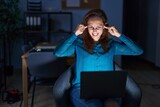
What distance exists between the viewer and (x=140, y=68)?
5973mm

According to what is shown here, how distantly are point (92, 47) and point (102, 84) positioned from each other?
0.37 m

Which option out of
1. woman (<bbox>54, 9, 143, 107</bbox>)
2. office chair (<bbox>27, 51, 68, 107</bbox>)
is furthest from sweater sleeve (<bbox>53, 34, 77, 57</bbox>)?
office chair (<bbox>27, 51, 68, 107</bbox>)

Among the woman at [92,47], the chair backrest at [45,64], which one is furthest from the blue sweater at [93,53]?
the chair backrest at [45,64]

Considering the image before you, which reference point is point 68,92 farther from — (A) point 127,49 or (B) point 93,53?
(A) point 127,49

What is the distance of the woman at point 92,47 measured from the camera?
84.6 inches

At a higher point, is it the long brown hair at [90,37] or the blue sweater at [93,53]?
the long brown hair at [90,37]

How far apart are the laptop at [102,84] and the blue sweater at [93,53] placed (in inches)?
8.5

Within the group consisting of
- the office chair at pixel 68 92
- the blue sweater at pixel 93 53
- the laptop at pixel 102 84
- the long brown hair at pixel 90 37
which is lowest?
the office chair at pixel 68 92

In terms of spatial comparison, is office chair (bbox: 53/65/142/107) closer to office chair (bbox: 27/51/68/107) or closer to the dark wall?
office chair (bbox: 27/51/68/107)

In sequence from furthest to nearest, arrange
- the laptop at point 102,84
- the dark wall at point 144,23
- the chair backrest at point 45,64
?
the dark wall at point 144,23
the chair backrest at point 45,64
the laptop at point 102,84

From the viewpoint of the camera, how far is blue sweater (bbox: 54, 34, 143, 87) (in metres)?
2.15

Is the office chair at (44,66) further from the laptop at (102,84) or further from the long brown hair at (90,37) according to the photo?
the laptop at (102,84)

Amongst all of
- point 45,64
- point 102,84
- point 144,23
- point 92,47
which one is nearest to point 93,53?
point 92,47

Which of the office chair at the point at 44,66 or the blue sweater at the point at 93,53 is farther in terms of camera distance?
the office chair at the point at 44,66
